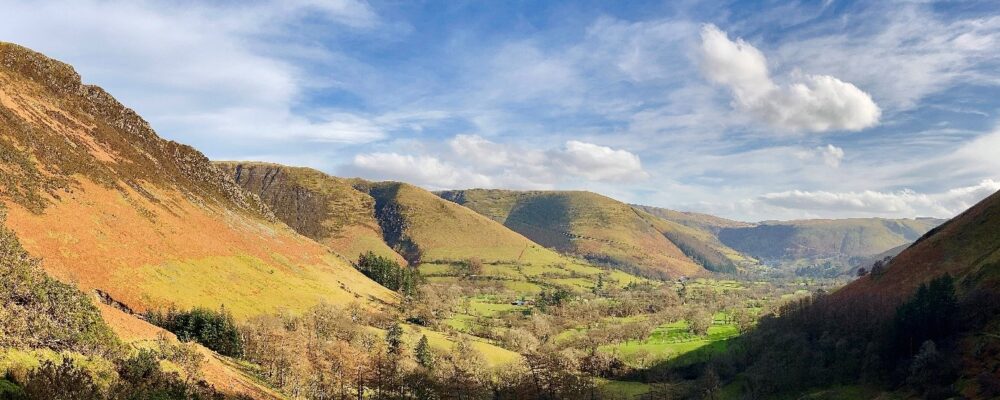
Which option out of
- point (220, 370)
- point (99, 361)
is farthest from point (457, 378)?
point (99, 361)

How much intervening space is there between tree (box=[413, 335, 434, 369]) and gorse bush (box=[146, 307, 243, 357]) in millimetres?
32482

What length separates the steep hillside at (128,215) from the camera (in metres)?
84.7

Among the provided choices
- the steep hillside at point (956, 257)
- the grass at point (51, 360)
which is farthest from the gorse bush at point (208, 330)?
the steep hillside at point (956, 257)

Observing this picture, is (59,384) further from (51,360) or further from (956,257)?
(956,257)

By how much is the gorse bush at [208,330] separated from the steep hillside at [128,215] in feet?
41.0

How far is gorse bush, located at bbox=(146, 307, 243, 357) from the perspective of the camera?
7112 centimetres

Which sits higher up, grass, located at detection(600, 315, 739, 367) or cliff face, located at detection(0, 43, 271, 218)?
cliff face, located at detection(0, 43, 271, 218)

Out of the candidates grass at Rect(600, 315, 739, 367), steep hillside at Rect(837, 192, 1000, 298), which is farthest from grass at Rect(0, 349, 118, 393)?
grass at Rect(600, 315, 739, 367)

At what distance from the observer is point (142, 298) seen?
85.0m

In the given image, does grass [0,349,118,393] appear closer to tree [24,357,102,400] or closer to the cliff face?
tree [24,357,102,400]

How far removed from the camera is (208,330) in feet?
237

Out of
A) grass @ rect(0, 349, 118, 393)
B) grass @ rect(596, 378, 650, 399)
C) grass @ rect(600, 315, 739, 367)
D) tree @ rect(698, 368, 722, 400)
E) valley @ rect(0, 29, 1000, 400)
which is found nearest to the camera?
grass @ rect(0, 349, 118, 393)

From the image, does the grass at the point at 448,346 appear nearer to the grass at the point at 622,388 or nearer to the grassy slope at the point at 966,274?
the grass at the point at 622,388

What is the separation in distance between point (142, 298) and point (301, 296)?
4019 centimetres
